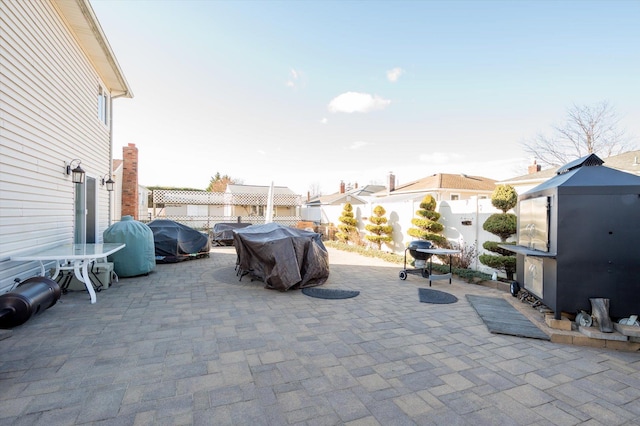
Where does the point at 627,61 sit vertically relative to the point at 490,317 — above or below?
above

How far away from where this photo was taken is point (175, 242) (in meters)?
8.34

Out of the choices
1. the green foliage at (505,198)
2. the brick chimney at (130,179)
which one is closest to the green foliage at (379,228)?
the green foliage at (505,198)

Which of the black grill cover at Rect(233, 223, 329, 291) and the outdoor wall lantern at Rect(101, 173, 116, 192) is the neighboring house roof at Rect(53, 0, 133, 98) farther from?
the black grill cover at Rect(233, 223, 329, 291)

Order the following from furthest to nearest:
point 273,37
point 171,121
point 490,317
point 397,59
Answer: point 171,121
point 397,59
point 273,37
point 490,317

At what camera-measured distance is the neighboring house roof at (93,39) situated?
5219mm

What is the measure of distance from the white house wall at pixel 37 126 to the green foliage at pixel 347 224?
9451 mm

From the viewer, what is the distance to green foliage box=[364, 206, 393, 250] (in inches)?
419

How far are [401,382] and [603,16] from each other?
9.16 meters

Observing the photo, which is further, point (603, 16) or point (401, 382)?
point (603, 16)

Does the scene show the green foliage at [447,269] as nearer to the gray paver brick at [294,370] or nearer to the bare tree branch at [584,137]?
the gray paver brick at [294,370]

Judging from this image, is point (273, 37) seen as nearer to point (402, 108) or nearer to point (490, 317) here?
point (402, 108)

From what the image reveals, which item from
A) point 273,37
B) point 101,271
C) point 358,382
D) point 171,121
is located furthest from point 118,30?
point 358,382

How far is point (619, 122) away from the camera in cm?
1650

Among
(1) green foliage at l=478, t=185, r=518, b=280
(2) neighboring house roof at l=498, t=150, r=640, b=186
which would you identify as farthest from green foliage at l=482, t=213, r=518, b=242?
(2) neighboring house roof at l=498, t=150, r=640, b=186
